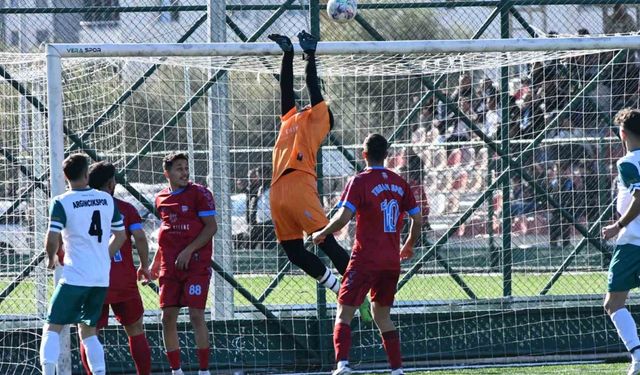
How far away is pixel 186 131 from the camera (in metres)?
11.2

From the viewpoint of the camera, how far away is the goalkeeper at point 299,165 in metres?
8.70

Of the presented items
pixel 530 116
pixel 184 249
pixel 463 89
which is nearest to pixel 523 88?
→ pixel 530 116

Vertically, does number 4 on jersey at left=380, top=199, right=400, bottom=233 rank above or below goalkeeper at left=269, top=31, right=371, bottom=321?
below

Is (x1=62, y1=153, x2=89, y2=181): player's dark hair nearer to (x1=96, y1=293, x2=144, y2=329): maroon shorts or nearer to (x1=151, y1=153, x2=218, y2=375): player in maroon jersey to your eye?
(x1=151, y1=153, x2=218, y2=375): player in maroon jersey

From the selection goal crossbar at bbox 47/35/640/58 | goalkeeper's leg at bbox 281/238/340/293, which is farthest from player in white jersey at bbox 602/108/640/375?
goalkeeper's leg at bbox 281/238/340/293

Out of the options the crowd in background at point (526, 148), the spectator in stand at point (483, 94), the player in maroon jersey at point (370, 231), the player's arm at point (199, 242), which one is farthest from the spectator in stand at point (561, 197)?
the player's arm at point (199, 242)

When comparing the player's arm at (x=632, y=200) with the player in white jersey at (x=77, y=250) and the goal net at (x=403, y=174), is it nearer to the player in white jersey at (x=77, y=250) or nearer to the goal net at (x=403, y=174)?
the goal net at (x=403, y=174)

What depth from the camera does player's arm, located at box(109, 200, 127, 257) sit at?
26.5 ft

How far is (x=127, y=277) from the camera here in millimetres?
8570

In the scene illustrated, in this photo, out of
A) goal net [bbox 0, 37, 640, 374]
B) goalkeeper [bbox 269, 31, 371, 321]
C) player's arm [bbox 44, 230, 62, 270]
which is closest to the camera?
player's arm [bbox 44, 230, 62, 270]

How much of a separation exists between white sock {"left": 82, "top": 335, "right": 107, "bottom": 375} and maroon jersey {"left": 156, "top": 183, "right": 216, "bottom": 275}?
2.85 ft

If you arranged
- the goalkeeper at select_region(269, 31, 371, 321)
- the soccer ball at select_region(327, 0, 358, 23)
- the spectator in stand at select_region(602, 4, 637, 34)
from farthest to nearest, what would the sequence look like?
the spectator in stand at select_region(602, 4, 637, 34) → the soccer ball at select_region(327, 0, 358, 23) → the goalkeeper at select_region(269, 31, 371, 321)

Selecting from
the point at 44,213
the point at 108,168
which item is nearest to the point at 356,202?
the point at 108,168

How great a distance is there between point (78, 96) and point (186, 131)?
112cm
